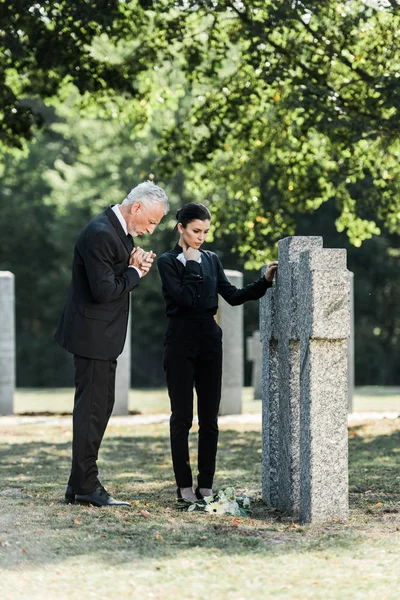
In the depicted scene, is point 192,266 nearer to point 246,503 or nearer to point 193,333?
point 193,333

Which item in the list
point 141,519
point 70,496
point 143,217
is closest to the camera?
point 141,519

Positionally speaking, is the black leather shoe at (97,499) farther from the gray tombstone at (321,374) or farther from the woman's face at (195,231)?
the woman's face at (195,231)

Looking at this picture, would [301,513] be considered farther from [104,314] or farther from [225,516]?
[104,314]

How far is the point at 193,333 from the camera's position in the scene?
25.3 feet

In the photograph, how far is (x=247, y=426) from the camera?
1527cm

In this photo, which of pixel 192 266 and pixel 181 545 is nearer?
pixel 181 545

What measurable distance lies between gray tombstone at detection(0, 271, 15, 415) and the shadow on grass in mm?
5732

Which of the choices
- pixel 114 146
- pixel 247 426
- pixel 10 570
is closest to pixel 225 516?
pixel 10 570

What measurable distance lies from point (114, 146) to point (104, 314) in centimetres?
3968

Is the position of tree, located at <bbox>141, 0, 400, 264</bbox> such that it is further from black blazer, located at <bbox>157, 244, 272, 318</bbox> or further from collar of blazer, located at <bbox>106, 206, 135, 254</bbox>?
collar of blazer, located at <bbox>106, 206, 135, 254</bbox>

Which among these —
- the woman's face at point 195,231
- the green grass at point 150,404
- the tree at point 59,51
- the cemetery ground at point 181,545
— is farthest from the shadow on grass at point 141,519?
the green grass at point 150,404

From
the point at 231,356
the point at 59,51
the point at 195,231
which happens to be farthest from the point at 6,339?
the point at 195,231

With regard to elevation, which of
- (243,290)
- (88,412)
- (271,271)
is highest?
(271,271)

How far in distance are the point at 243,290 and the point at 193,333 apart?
458 millimetres
